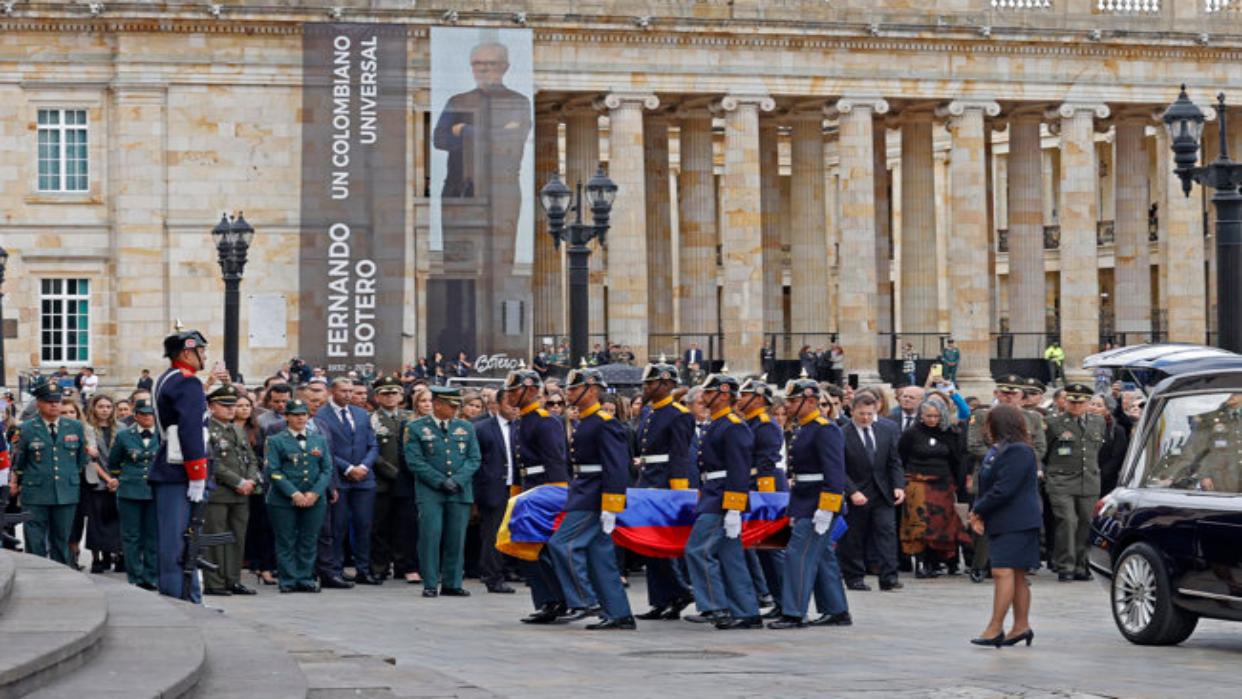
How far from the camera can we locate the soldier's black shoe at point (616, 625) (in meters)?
20.5

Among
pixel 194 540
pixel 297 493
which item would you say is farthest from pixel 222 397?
pixel 194 540

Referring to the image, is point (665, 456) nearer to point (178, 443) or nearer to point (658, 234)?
→ point (178, 443)

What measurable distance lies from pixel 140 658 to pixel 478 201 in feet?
129

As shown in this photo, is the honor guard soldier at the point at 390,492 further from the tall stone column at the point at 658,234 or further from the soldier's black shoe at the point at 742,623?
the tall stone column at the point at 658,234

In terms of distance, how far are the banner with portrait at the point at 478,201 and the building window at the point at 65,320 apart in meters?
7.32

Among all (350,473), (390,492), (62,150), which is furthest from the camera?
(62,150)

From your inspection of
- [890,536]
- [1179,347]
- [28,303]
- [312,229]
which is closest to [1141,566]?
[890,536]

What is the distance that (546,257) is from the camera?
5947 cm

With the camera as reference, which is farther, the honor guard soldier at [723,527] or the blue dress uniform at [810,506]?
the blue dress uniform at [810,506]

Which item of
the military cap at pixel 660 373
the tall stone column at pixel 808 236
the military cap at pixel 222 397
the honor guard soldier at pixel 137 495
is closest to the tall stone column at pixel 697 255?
the tall stone column at pixel 808 236

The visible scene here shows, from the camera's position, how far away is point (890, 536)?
84.0 feet

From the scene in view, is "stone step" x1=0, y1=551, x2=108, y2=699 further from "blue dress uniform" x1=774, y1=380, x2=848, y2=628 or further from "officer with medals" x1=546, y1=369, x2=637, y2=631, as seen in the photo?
"blue dress uniform" x1=774, y1=380, x2=848, y2=628

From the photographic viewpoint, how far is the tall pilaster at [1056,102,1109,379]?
60406mm

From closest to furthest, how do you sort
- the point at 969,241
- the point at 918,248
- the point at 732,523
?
the point at 732,523 → the point at 969,241 → the point at 918,248
